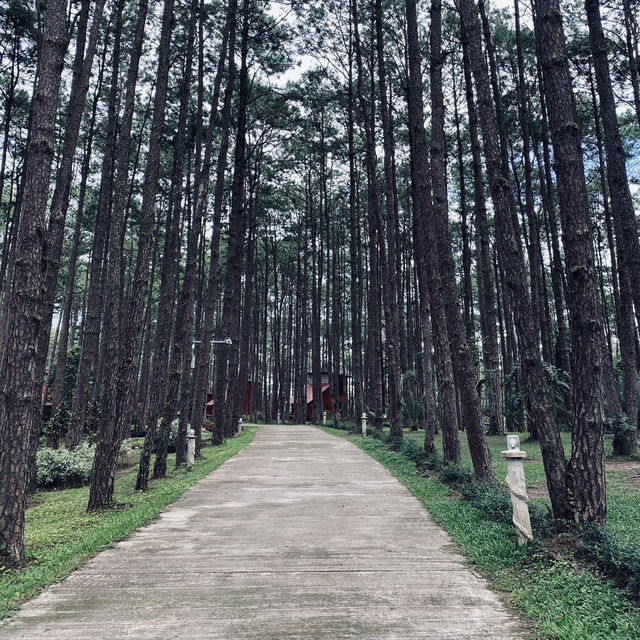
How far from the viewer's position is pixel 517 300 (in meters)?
5.88

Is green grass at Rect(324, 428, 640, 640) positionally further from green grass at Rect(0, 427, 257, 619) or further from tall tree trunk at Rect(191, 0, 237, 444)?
tall tree trunk at Rect(191, 0, 237, 444)

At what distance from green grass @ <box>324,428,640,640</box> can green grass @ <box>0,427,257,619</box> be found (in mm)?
3895

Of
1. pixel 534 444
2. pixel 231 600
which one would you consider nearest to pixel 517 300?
pixel 231 600

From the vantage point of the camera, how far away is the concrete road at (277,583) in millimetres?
3256

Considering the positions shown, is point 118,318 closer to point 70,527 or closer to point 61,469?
point 70,527

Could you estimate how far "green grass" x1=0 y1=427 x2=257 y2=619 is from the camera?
4.25 metres

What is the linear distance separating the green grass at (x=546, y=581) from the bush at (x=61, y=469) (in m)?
8.72

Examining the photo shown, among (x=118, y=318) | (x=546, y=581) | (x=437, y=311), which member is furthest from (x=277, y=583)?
(x=437, y=311)

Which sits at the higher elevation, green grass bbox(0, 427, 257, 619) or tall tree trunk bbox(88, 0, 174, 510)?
tall tree trunk bbox(88, 0, 174, 510)

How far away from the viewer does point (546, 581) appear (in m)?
3.99

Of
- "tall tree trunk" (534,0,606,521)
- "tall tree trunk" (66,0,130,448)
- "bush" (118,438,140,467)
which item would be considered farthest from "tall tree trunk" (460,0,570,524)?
"bush" (118,438,140,467)

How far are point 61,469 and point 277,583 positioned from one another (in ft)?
31.1

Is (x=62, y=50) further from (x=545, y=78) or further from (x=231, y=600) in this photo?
(x=231, y=600)

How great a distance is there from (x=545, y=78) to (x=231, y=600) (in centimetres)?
619
